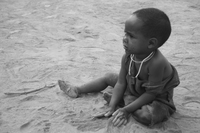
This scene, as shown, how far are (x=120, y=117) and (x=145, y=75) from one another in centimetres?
40

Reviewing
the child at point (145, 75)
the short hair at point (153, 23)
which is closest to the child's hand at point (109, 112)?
the child at point (145, 75)

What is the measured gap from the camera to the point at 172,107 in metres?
2.20

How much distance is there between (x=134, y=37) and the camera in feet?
6.32

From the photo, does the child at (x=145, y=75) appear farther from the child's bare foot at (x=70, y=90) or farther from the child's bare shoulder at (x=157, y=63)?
the child's bare foot at (x=70, y=90)

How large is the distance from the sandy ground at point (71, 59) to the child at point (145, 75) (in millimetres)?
114

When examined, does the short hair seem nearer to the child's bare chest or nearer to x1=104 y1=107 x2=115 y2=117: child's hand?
the child's bare chest

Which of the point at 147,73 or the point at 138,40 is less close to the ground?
the point at 138,40

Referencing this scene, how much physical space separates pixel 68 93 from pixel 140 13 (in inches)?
45.3

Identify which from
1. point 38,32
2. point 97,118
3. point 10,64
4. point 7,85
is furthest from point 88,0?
point 97,118

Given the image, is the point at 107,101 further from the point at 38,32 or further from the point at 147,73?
the point at 38,32

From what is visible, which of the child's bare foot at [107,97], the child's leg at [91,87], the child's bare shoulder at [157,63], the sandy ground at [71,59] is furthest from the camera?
the child's leg at [91,87]

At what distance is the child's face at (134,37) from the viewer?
1.88 metres

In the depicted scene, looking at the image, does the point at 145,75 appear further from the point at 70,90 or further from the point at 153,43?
the point at 70,90

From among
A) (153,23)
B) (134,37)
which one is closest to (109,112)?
(134,37)
